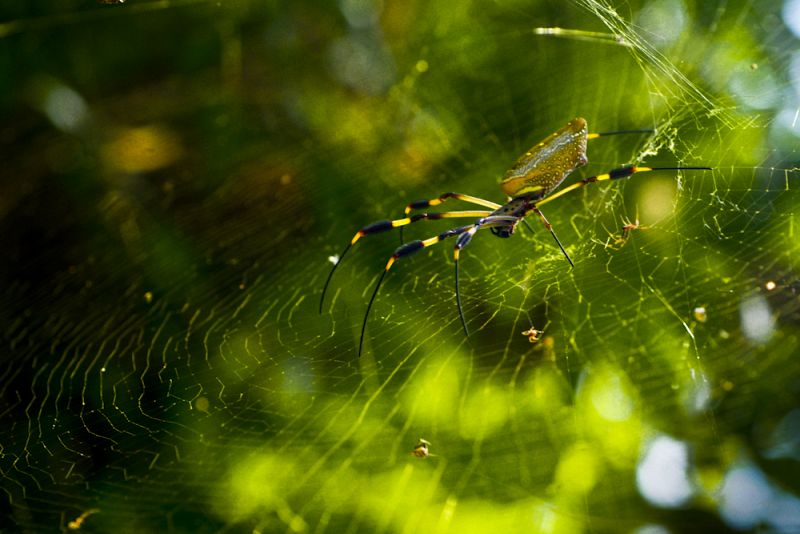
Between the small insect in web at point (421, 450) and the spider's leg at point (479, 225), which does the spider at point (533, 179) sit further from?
the small insect in web at point (421, 450)

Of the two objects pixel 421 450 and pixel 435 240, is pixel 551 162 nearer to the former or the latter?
pixel 435 240

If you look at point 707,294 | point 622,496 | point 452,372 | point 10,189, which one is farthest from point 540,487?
point 10,189

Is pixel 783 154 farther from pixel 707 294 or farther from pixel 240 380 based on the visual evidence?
pixel 240 380

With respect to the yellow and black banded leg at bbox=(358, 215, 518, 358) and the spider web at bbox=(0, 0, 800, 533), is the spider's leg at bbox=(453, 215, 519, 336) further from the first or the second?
the spider web at bbox=(0, 0, 800, 533)

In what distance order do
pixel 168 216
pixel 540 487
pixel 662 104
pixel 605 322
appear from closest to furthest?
pixel 540 487, pixel 605 322, pixel 662 104, pixel 168 216

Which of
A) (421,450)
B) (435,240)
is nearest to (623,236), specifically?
(435,240)

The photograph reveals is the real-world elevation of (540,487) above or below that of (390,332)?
below

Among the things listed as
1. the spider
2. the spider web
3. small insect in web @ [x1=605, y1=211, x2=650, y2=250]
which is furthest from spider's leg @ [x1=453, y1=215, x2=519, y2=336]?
small insect in web @ [x1=605, y1=211, x2=650, y2=250]

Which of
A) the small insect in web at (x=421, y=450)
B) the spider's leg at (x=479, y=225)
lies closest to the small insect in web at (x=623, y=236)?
the spider's leg at (x=479, y=225)
